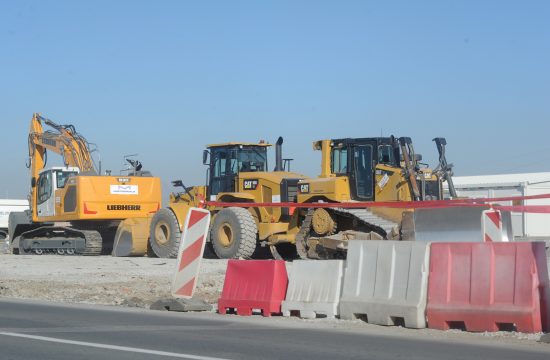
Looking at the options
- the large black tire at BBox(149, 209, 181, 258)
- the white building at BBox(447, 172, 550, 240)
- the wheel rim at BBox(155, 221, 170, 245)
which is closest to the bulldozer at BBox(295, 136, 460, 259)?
the large black tire at BBox(149, 209, 181, 258)

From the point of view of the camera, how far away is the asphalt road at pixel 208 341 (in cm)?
959

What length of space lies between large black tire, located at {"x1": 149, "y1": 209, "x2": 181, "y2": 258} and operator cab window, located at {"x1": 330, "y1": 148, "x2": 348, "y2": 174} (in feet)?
21.2

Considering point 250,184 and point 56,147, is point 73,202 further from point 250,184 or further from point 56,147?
point 250,184

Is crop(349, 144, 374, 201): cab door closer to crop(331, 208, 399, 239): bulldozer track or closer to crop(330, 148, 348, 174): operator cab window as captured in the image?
crop(330, 148, 348, 174): operator cab window

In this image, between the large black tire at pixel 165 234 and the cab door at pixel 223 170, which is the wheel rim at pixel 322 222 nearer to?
the cab door at pixel 223 170

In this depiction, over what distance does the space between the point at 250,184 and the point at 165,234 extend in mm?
4016

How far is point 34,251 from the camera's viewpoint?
113ft

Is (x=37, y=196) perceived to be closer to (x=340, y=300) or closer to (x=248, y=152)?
(x=248, y=152)

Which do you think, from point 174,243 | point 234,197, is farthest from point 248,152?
point 174,243

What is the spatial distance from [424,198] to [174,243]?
8973 millimetres

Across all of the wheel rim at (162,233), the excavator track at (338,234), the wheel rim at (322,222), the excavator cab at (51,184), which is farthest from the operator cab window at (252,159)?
the excavator cab at (51,184)

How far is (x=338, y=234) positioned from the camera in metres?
23.0

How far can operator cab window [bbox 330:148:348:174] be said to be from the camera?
78.6ft

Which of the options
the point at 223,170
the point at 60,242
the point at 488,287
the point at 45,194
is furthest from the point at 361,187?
the point at 45,194
